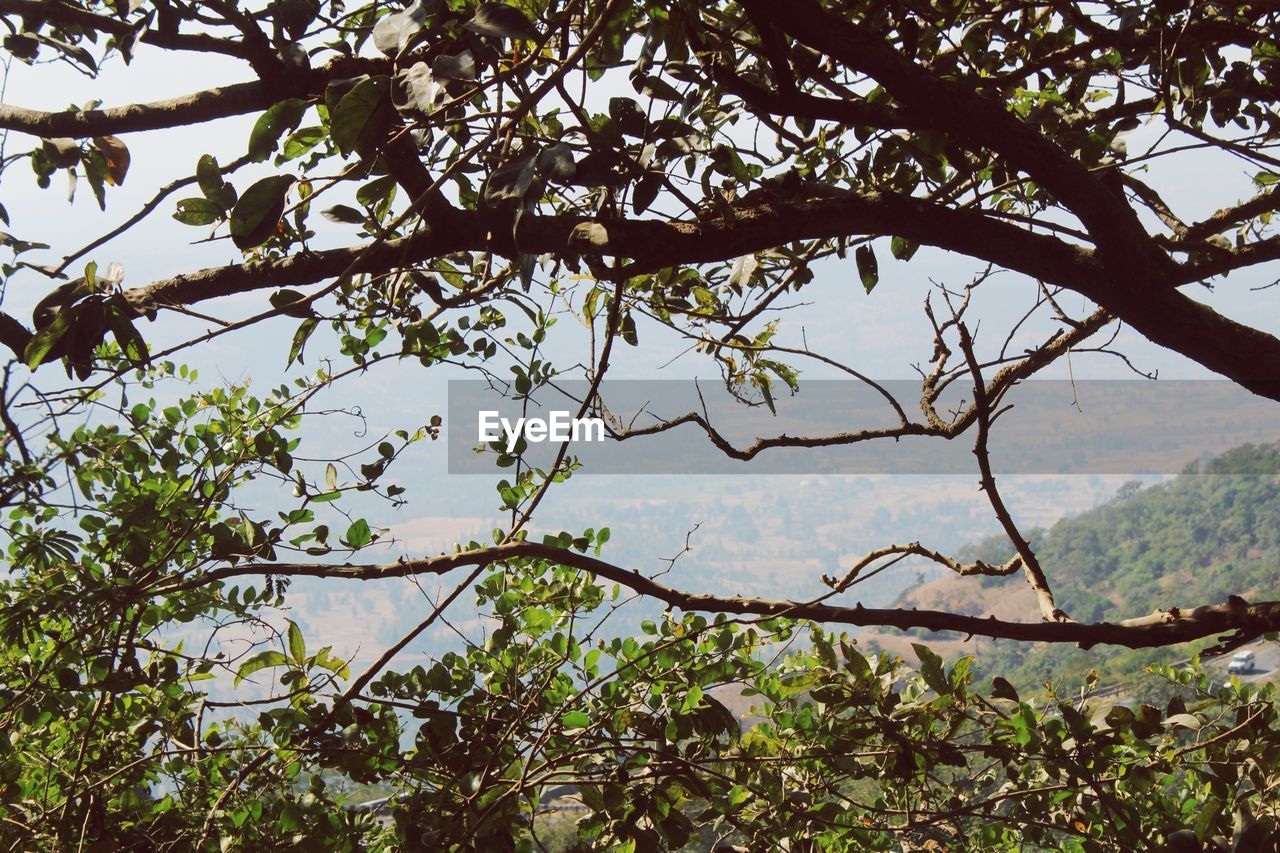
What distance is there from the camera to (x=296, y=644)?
55.2 inches

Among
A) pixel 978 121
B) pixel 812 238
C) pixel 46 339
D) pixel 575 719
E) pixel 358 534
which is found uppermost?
pixel 978 121

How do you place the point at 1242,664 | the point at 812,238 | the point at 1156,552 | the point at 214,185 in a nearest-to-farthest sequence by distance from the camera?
the point at 214,185 < the point at 812,238 < the point at 1242,664 < the point at 1156,552

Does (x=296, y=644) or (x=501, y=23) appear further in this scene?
(x=296, y=644)

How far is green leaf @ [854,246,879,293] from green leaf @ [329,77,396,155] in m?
0.97

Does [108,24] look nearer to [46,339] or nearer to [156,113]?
[156,113]

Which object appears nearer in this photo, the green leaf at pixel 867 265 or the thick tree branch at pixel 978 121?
the thick tree branch at pixel 978 121

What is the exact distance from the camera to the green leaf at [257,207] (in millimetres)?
871

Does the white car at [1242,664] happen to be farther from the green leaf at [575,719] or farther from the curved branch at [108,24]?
the curved branch at [108,24]

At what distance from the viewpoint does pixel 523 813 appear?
4.94 feet

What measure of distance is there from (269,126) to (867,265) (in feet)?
3.40

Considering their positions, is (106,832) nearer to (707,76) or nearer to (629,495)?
(707,76)

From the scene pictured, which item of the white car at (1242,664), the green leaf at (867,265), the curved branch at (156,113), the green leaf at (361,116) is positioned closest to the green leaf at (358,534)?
the curved branch at (156,113)

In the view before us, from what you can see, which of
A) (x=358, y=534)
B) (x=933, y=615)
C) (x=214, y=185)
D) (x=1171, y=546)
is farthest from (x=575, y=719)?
(x=1171, y=546)

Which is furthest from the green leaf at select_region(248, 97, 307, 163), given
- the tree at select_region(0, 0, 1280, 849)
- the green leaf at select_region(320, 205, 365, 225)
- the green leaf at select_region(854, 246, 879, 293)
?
the green leaf at select_region(854, 246, 879, 293)
